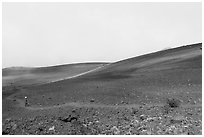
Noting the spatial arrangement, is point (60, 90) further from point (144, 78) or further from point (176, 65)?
point (176, 65)

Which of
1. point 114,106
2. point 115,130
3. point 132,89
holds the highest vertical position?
point 132,89

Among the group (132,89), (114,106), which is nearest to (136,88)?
(132,89)

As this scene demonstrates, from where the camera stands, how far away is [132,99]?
30.0 ft

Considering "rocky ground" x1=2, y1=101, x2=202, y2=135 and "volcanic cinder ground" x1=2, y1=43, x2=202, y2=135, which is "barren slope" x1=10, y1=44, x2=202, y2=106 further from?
"rocky ground" x1=2, y1=101, x2=202, y2=135

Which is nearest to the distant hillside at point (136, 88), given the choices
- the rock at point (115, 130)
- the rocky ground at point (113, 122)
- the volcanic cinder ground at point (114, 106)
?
the volcanic cinder ground at point (114, 106)

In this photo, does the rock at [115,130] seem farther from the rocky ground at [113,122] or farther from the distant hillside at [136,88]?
the distant hillside at [136,88]

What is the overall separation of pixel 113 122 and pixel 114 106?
122 centimetres

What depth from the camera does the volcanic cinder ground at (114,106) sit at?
23.4 ft

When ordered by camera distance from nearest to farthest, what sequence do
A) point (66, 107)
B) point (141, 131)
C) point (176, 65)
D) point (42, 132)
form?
point (141, 131), point (42, 132), point (66, 107), point (176, 65)

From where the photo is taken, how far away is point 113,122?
7430mm

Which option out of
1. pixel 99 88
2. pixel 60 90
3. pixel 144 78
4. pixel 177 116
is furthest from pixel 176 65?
pixel 177 116

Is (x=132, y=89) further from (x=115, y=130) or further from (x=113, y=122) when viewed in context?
(x=115, y=130)

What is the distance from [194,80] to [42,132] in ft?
18.9

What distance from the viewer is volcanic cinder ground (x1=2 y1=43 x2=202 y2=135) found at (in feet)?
23.4
